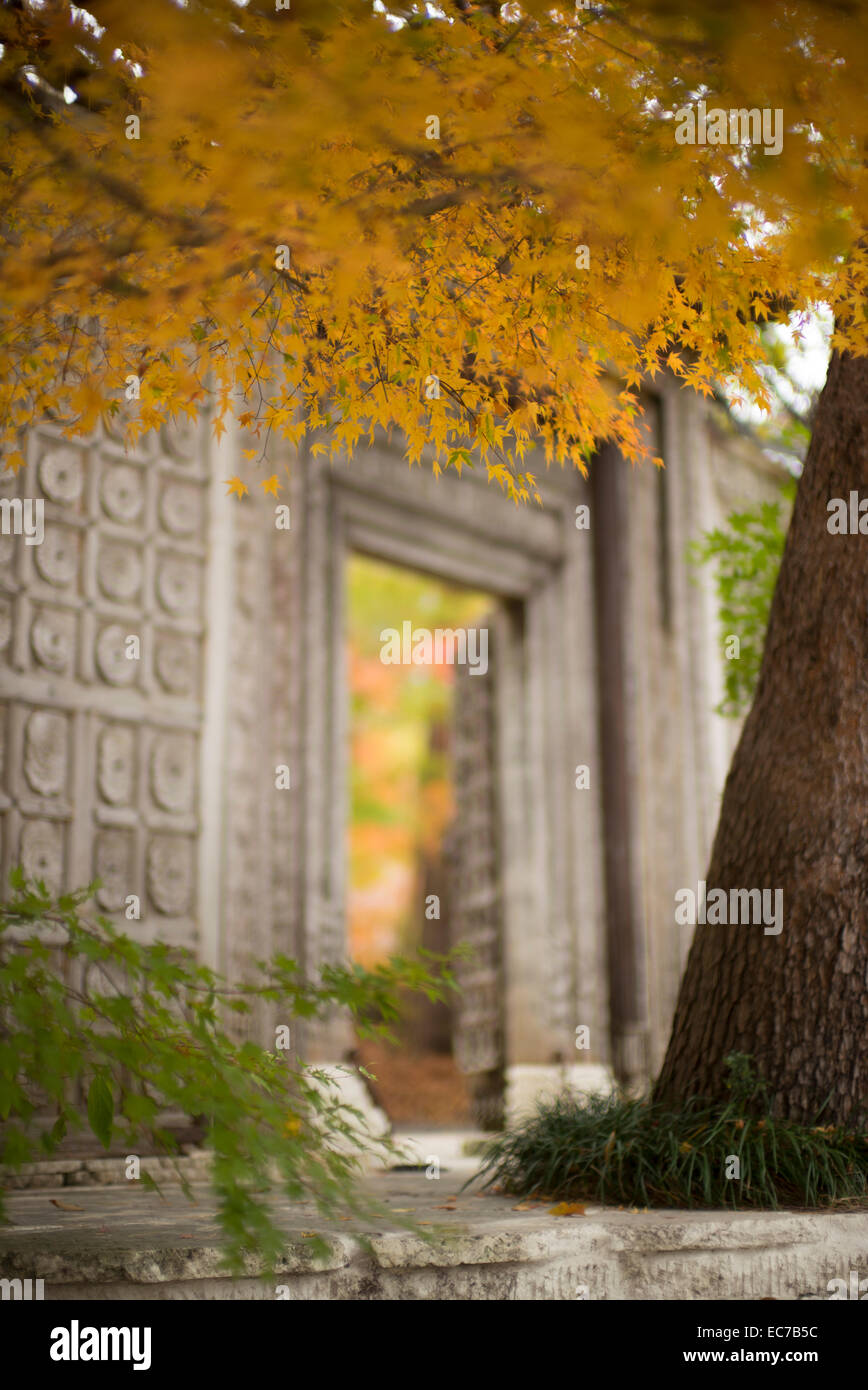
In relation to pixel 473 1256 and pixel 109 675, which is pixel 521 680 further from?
pixel 473 1256

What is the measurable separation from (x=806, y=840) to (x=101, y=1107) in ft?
9.34

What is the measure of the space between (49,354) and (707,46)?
2.26m

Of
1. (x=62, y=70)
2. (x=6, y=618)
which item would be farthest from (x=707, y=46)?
(x=6, y=618)

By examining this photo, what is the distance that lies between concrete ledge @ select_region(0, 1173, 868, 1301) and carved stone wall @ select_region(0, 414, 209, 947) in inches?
109

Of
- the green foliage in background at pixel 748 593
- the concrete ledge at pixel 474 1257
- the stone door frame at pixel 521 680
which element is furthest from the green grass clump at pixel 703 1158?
the stone door frame at pixel 521 680

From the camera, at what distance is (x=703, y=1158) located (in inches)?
174

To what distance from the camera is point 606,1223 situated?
3902mm

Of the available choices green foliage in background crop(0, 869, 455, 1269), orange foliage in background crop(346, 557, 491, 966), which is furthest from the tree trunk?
orange foliage in background crop(346, 557, 491, 966)

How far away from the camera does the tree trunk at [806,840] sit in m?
4.62

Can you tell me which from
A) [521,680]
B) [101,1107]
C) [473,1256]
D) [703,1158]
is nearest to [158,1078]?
[101,1107]

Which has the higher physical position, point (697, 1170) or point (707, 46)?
point (707, 46)

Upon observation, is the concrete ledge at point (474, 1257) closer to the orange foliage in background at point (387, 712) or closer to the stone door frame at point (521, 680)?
the stone door frame at point (521, 680)

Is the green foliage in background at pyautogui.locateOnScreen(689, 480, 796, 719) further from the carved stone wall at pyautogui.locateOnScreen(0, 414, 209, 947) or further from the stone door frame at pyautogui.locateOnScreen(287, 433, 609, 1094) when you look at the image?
the carved stone wall at pyautogui.locateOnScreen(0, 414, 209, 947)
